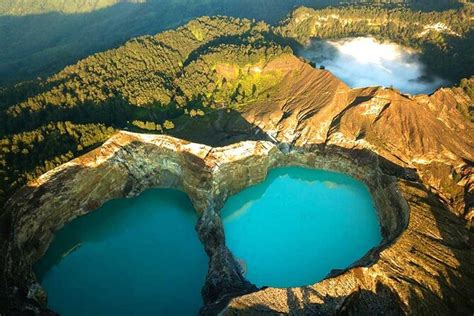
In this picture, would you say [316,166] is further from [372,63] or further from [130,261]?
[130,261]

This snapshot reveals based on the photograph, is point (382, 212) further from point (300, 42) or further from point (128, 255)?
point (300, 42)

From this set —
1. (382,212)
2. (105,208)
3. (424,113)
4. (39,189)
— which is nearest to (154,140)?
(105,208)

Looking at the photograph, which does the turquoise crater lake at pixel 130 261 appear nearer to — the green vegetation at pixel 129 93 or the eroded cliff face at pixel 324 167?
the eroded cliff face at pixel 324 167

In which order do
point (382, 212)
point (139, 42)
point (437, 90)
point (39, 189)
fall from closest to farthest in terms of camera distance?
point (39, 189) → point (382, 212) → point (437, 90) → point (139, 42)

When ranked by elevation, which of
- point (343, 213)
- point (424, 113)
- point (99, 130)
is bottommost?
point (343, 213)

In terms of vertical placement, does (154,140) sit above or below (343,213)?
above
